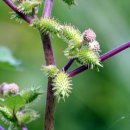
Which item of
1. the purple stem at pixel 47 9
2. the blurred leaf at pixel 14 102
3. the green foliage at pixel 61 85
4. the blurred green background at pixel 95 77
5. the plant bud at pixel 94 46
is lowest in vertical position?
the green foliage at pixel 61 85

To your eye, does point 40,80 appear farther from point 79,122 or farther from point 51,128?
point 51,128

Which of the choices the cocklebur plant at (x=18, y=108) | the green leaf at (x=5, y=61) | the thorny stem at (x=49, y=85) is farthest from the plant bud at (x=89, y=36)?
the green leaf at (x=5, y=61)

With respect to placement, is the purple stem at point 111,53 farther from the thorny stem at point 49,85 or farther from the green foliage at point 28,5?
the green foliage at point 28,5

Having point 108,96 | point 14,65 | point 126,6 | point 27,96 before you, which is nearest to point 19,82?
point 108,96

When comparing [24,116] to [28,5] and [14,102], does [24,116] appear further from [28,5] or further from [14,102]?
[28,5]

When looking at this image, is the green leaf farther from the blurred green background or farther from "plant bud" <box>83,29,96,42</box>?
the blurred green background

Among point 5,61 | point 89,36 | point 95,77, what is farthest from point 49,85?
point 95,77

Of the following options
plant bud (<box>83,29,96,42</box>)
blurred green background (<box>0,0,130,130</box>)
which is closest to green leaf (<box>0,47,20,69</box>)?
plant bud (<box>83,29,96,42</box>)
